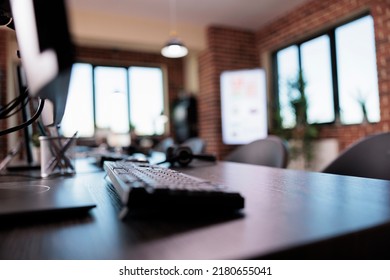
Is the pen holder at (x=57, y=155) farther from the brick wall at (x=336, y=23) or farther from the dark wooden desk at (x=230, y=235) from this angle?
the brick wall at (x=336, y=23)

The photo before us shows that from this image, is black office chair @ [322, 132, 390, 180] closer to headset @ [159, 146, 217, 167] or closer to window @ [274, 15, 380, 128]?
headset @ [159, 146, 217, 167]

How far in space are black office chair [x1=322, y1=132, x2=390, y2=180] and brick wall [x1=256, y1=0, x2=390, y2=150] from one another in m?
2.81

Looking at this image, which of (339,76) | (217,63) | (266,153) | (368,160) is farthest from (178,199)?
(217,63)

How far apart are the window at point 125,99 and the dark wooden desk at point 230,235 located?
601 cm

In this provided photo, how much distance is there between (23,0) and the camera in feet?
1.41

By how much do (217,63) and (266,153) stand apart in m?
3.90

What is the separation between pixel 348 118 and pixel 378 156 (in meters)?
3.33

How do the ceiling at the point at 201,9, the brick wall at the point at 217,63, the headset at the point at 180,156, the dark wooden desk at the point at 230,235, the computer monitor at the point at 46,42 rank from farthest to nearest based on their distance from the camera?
the brick wall at the point at 217,63, the ceiling at the point at 201,9, the headset at the point at 180,156, the computer monitor at the point at 46,42, the dark wooden desk at the point at 230,235

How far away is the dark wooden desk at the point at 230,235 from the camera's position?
0.90 feet

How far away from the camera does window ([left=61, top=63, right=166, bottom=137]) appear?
642 centimetres

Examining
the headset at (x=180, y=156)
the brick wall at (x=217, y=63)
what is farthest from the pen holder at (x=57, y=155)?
the brick wall at (x=217, y=63)

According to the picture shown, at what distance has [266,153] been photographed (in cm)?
148

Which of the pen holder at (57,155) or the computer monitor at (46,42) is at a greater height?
the computer monitor at (46,42)

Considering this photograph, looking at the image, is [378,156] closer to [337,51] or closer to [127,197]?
[127,197]
